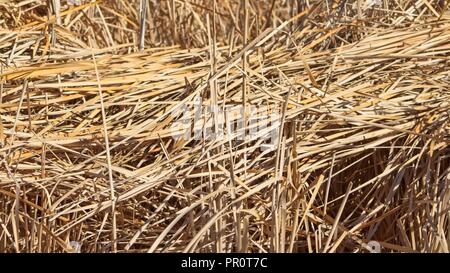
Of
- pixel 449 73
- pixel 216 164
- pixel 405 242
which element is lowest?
pixel 405 242

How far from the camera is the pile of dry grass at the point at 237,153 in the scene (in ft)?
5.92

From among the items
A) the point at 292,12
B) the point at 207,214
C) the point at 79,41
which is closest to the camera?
the point at 207,214

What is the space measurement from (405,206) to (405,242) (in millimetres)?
83

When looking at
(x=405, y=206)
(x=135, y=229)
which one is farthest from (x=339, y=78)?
(x=135, y=229)

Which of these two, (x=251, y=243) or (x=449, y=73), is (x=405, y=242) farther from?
(x=449, y=73)

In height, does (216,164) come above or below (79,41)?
below

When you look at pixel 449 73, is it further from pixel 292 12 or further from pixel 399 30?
pixel 292 12

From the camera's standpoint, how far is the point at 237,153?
188cm

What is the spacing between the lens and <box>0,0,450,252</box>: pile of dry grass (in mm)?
1806

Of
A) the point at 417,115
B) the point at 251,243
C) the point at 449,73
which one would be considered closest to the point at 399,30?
the point at 449,73

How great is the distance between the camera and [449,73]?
6.80 feet
